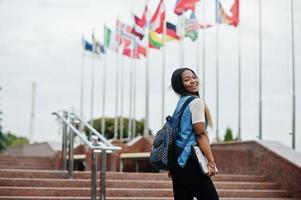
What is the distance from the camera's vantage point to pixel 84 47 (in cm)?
2619

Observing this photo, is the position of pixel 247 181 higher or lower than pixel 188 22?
lower

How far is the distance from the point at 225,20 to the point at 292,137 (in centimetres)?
471

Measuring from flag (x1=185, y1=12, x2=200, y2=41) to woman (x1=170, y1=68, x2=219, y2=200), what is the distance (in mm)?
15230

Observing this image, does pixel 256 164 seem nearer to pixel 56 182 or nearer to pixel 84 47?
pixel 56 182

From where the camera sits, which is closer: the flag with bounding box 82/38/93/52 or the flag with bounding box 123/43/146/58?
the flag with bounding box 123/43/146/58

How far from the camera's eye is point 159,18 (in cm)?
1992

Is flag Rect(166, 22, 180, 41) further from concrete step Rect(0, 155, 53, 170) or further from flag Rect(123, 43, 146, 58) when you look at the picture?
concrete step Rect(0, 155, 53, 170)

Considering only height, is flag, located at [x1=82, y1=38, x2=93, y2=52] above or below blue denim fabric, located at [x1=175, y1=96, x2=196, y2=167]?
above

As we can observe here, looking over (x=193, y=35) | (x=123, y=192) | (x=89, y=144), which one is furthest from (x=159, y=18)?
(x=89, y=144)

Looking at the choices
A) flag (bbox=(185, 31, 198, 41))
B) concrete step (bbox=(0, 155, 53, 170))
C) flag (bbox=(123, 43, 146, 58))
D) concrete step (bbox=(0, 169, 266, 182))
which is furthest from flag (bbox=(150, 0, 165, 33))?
concrete step (bbox=(0, 169, 266, 182))

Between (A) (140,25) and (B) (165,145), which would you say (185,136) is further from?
(A) (140,25)

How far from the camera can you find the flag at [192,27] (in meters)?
18.8

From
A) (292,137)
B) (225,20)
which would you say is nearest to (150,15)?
(225,20)

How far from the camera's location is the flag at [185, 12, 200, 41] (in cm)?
1878
